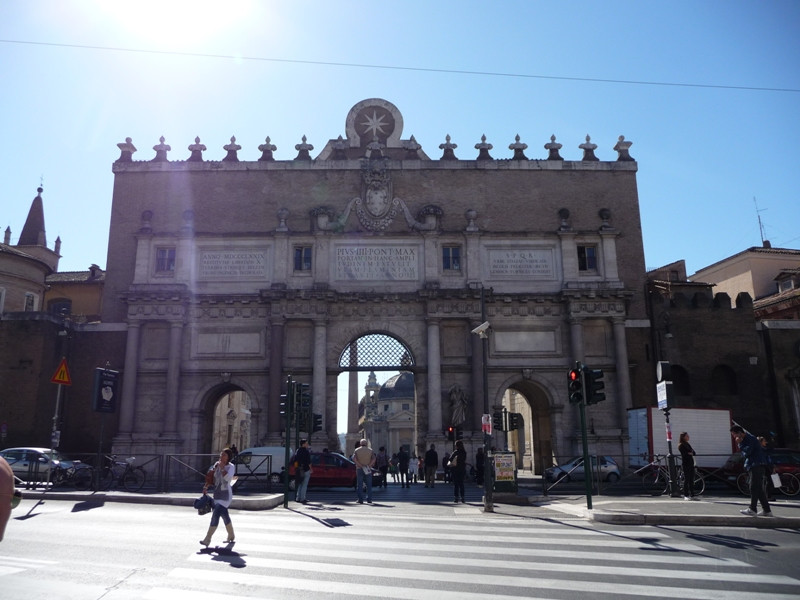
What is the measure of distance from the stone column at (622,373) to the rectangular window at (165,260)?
20.4 metres

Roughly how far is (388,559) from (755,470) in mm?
8183

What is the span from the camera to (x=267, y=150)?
109ft

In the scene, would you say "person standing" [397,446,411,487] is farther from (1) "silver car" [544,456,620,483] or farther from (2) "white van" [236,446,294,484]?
(1) "silver car" [544,456,620,483]

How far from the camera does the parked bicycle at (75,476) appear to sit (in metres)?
21.2

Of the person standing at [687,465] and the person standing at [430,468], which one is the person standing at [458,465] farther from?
the person standing at [430,468]

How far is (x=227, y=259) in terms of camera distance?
3136 cm

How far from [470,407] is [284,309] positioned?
9.18 meters

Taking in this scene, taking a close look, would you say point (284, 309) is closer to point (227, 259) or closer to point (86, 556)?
point (227, 259)

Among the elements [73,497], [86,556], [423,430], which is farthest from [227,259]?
[86,556]

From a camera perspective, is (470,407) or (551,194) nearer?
(470,407)

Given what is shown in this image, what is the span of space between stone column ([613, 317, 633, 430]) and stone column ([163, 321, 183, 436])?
1920cm

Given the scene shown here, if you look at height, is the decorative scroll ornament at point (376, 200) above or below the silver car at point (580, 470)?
above

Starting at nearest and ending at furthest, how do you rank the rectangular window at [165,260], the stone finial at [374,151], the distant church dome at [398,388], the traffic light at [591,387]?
the traffic light at [591,387] → the rectangular window at [165,260] → the stone finial at [374,151] → the distant church dome at [398,388]

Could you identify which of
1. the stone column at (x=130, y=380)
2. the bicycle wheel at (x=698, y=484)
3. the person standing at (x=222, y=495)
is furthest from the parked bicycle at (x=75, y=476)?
the bicycle wheel at (x=698, y=484)
